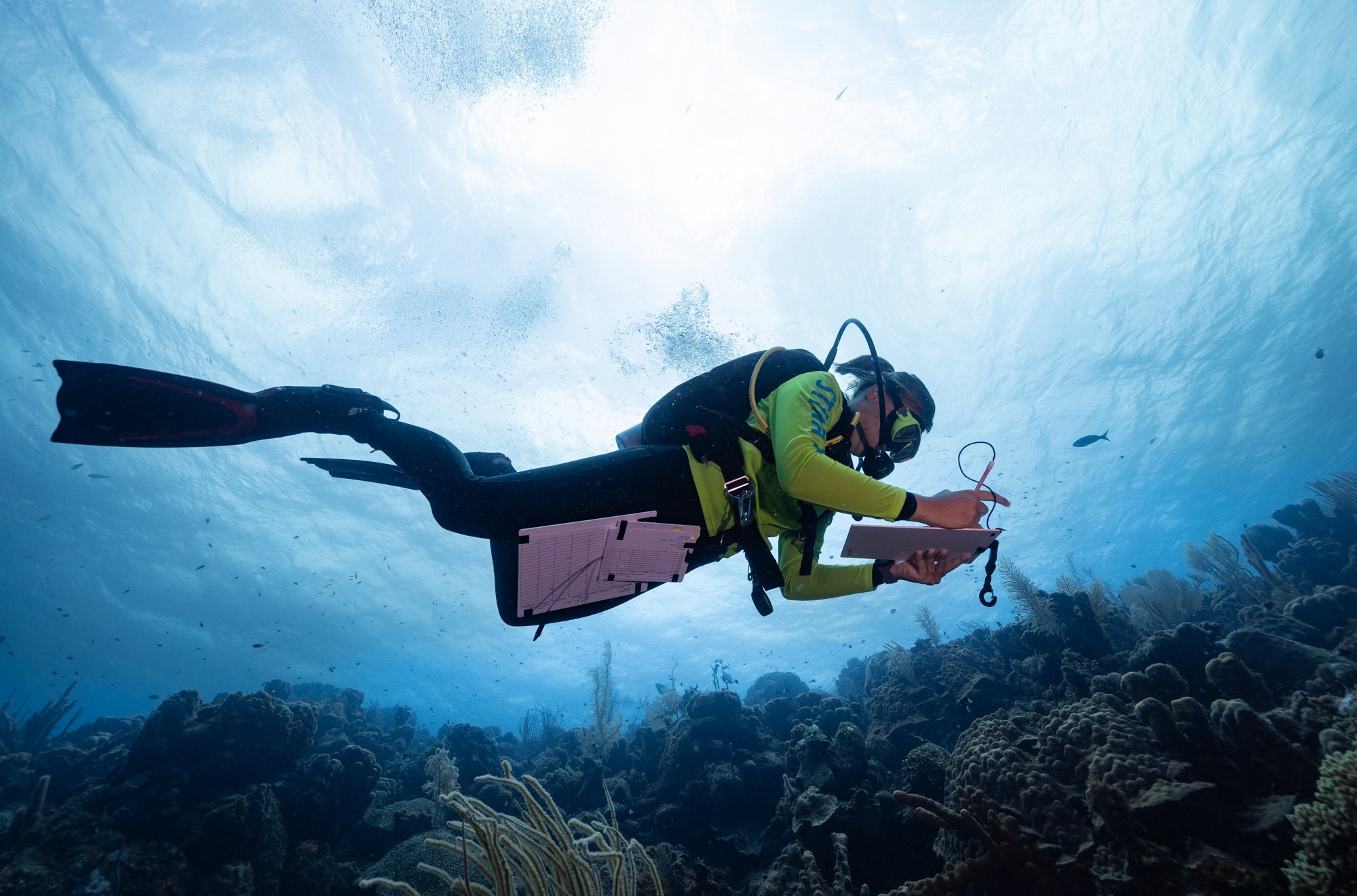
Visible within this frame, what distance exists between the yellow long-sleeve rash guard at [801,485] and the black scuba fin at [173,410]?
276 centimetres

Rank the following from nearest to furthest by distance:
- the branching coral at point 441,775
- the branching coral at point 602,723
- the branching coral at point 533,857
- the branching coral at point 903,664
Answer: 1. the branching coral at point 533,857
2. the branching coral at point 441,775
3. the branching coral at point 903,664
4. the branching coral at point 602,723

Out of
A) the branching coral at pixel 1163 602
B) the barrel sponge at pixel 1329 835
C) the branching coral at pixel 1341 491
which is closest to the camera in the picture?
the barrel sponge at pixel 1329 835

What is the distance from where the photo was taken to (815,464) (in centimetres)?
278

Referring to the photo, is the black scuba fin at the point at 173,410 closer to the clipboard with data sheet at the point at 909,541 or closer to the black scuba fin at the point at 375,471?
the black scuba fin at the point at 375,471

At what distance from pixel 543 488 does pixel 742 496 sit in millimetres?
1388

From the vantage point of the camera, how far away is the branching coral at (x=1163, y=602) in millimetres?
14422

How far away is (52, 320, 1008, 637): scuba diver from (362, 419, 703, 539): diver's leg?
0.03ft

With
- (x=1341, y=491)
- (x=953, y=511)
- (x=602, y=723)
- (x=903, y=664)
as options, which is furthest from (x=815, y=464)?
(x=1341, y=491)

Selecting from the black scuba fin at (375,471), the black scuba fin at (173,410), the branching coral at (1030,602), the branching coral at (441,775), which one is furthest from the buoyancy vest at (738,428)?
the branching coral at (441,775)

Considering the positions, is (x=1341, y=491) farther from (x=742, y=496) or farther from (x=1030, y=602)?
(x=742, y=496)

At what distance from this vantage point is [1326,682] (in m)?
5.59

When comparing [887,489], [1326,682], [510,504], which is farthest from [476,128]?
[1326,682]

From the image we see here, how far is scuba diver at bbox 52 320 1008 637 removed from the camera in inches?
116

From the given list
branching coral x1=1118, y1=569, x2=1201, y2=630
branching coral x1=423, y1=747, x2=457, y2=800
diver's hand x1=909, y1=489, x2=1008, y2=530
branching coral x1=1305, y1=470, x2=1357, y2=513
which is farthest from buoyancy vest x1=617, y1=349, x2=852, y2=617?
branching coral x1=1305, y1=470, x2=1357, y2=513
